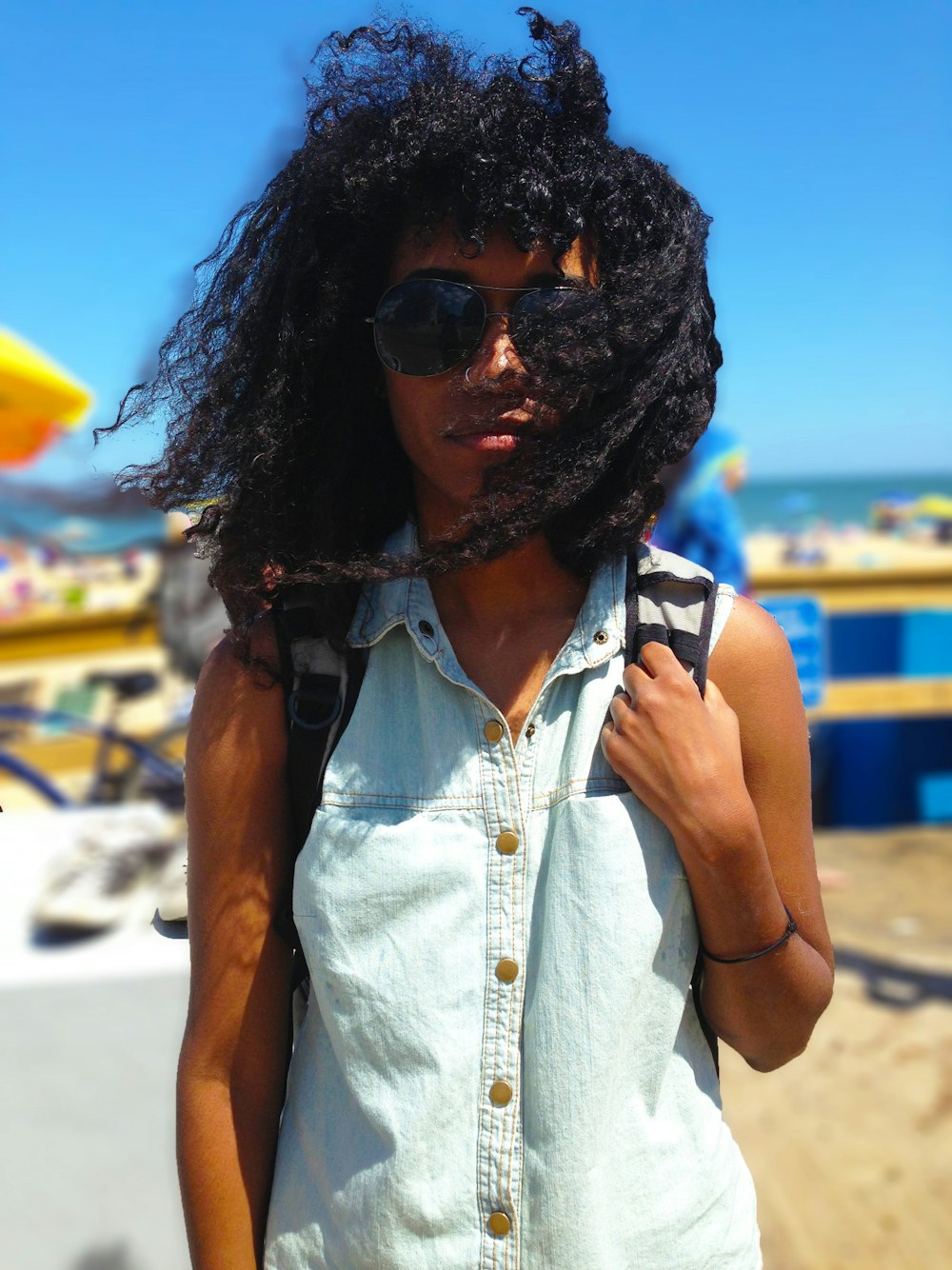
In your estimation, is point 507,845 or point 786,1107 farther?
point 786,1107

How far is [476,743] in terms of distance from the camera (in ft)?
3.99

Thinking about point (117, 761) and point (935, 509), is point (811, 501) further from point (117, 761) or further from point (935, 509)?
point (117, 761)

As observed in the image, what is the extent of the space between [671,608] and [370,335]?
0.53 metres

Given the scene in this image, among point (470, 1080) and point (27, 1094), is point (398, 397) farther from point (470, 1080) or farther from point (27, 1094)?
point (27, 1094)

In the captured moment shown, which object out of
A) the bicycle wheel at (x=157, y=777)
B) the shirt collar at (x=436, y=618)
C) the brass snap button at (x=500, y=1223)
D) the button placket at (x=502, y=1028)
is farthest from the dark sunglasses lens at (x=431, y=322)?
the bicycle wheel at (x=157, y=777)

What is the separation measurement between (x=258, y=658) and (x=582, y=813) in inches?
16.3

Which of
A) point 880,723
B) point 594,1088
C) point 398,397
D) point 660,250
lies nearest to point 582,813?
point 594,1088

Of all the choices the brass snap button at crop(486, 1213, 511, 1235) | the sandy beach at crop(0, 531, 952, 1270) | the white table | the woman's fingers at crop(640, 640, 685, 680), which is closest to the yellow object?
the sandy beach at crop(0, 531, 952, 1270)

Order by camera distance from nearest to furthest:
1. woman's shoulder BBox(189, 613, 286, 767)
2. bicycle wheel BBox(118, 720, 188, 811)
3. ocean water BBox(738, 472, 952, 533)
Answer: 1. woman's shoulder BBox(189, 613, 286, 767)
2. bicycle wheel BBox(118, 720, 188, 811)
3. ocean water BBox(738, 472, 952, 533)

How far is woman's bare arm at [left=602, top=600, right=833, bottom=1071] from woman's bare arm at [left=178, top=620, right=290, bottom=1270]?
0.41 meters

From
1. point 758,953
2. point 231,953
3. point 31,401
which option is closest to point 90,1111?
point 231,953

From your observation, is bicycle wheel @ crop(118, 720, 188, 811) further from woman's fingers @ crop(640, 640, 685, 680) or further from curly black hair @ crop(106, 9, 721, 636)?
woman's fingers @ crop(640, 640, 685, 680)

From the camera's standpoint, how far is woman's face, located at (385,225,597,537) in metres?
1.21

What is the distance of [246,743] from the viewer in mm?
1214
